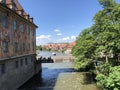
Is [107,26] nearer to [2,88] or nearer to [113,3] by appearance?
[113,3]

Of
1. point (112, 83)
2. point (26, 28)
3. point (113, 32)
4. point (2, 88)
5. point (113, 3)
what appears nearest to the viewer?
point (112, 83)

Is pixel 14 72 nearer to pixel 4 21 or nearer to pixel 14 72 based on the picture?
pixel 14 72

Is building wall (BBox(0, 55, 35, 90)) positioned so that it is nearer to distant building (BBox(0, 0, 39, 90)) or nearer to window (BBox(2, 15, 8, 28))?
distant building (BBox(0, 0, 39, 90))

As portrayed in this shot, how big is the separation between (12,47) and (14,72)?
10.2ft

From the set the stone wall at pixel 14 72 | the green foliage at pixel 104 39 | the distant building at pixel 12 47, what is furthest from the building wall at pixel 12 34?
the green foliage at pixel 104 39

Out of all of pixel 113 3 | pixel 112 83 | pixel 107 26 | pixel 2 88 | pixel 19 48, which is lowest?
pixel 2 88

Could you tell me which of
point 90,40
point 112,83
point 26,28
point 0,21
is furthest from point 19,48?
point 112,83

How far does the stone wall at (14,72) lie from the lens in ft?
69.0

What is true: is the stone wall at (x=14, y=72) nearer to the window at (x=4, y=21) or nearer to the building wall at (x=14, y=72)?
the building wall at (x=14, y=72)

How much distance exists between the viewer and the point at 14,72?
81.3 ft

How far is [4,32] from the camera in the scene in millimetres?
21516

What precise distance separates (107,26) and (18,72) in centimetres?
1279

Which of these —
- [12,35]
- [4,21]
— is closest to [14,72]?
[12,35]

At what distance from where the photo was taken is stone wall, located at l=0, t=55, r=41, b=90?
21.0m
